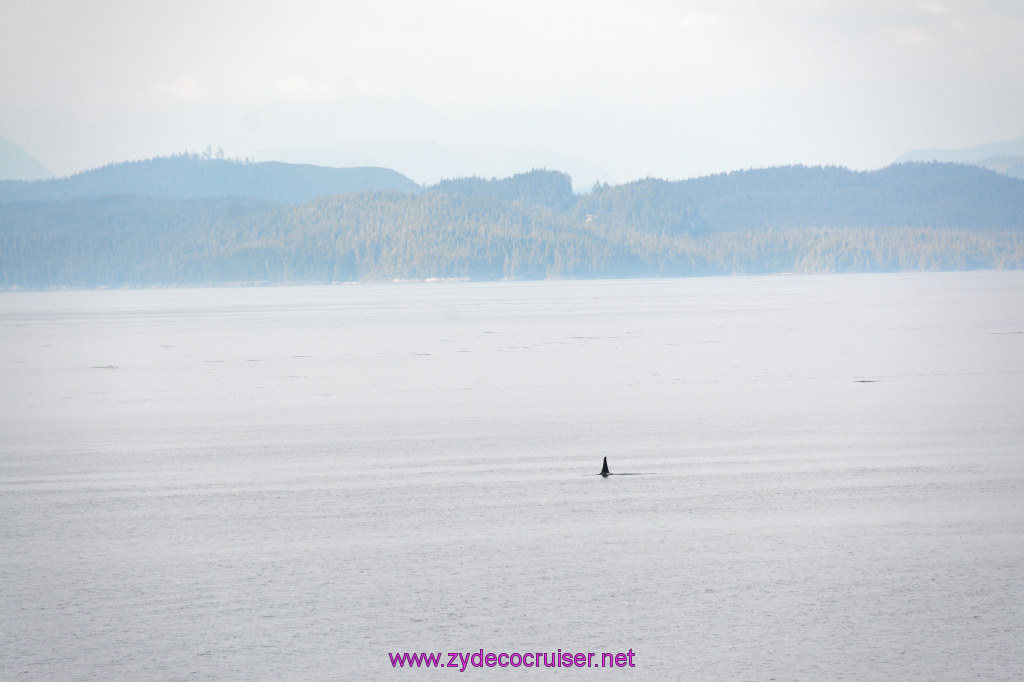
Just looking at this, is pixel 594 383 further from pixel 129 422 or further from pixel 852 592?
pixel 852 592

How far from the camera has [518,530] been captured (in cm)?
1283

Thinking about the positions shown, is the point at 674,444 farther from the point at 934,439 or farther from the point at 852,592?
the point at 852,592

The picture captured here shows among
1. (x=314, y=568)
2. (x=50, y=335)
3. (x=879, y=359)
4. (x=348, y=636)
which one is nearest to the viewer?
(x=348, y=636)

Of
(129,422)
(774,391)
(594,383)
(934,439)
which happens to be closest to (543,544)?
(934,439)

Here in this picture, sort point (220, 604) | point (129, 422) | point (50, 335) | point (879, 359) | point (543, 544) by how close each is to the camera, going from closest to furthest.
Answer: point (220, 604), point (543, 544), point (129, 422), point (879, 359), point (50, 335)

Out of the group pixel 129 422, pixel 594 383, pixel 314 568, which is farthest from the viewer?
pixel 594 383

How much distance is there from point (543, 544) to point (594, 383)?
19648 millimetres

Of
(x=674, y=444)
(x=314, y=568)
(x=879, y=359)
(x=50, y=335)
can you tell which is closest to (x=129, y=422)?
(x=674, y=444)

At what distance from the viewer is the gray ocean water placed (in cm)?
904

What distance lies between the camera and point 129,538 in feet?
41.8

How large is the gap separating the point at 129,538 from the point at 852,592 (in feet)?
25.6

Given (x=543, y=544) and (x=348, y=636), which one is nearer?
(x=348, y=636)

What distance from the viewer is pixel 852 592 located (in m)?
10.3

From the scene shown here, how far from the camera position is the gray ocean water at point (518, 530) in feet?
29.7
